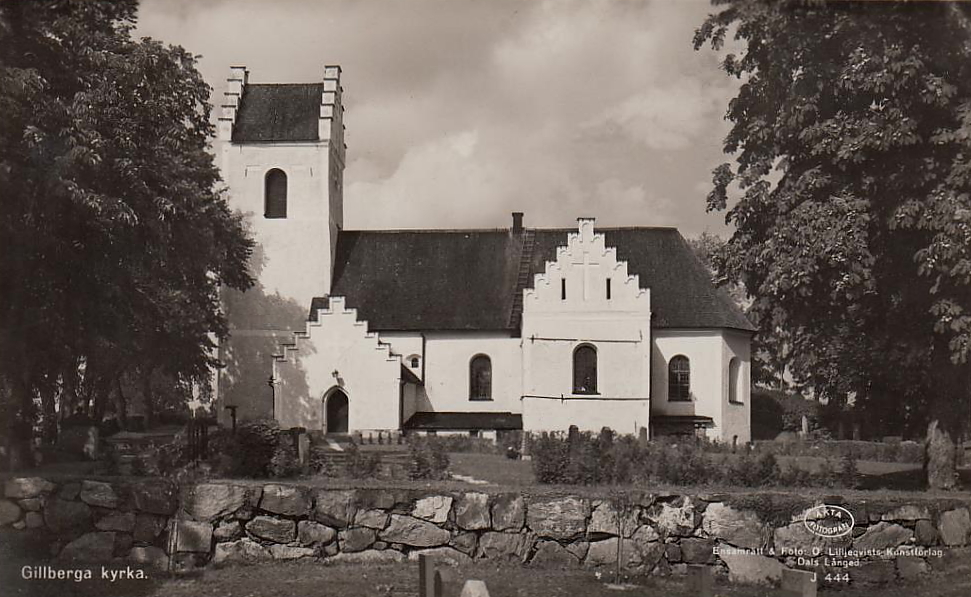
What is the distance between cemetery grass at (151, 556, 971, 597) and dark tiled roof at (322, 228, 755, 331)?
A: 2325 centimetres

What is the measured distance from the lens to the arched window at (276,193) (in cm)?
3925

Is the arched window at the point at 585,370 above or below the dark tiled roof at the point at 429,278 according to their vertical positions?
below

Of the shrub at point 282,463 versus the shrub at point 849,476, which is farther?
the shrub at point 282,463

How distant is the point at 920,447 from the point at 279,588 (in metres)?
26.0

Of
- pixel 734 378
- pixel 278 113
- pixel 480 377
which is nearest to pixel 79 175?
pixel 480 377

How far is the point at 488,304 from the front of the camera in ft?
123

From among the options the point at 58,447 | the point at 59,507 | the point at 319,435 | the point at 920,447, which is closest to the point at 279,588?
the point at 59,507

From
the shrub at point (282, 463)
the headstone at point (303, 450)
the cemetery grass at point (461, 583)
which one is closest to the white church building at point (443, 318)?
the headstone at point (303, 450)

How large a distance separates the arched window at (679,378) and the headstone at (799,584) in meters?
27.0

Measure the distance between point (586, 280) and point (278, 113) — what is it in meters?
15.2

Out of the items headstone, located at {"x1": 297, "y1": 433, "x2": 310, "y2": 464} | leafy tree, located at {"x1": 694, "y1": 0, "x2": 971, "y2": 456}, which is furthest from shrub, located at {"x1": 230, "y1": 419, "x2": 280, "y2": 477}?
leafy tree, located at {"x1": 694, "y1": 0, "x2": 971, "y2": 456}

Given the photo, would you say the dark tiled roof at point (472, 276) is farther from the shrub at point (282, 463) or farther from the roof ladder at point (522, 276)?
the shrub at point (282, 463)

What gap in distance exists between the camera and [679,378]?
3541 cm

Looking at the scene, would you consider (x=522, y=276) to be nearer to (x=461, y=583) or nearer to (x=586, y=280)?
(x=586, y=280)
